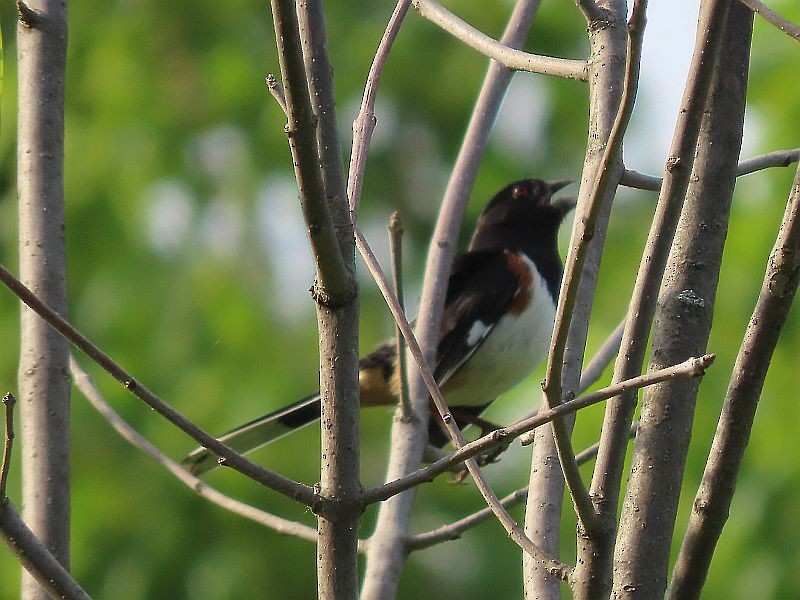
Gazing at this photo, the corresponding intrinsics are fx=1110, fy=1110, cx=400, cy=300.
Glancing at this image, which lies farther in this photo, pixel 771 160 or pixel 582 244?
pixel 771 160

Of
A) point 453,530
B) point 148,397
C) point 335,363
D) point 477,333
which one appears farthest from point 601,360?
point 477,333

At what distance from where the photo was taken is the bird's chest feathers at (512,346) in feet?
15.7

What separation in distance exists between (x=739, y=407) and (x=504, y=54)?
3.02 feet

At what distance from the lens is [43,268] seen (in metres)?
2.09

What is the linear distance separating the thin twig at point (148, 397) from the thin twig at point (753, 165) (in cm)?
83

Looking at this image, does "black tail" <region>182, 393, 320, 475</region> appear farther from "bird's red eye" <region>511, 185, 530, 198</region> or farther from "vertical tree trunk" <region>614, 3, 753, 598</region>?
"vertical tree trunk" <region>614, 3, 753, 598</region>

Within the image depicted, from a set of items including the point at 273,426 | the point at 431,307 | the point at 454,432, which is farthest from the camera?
the point at 273,426

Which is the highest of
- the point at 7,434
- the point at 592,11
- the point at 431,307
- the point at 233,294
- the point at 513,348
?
the point at 233,294

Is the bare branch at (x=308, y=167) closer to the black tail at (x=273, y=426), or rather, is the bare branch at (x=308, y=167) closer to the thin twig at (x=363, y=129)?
the thin twig at (x=363, y=129)

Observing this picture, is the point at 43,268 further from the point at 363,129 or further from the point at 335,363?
the point at 335,363

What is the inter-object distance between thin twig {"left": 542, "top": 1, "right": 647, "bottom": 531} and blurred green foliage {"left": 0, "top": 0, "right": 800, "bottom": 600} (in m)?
2.90

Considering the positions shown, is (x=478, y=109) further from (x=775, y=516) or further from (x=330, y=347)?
(x=775, y=516)

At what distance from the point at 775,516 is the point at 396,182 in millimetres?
4004

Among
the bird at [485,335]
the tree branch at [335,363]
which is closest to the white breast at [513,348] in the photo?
the bird at [485,335]
